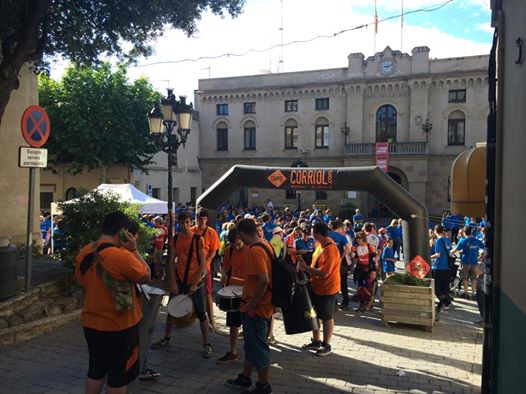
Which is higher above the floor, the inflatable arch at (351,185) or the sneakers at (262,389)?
the inflatable arch at (351,185)

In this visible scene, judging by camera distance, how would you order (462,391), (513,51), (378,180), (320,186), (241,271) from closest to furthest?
1. (513,51)
2. (462,391)
3. (241,271)
4. (378,180)
5. (320,186)

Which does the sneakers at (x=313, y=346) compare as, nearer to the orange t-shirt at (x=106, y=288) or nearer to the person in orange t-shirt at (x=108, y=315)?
the person in orange t-shirt at (x=108, y=315)

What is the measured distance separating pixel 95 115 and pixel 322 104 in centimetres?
1607

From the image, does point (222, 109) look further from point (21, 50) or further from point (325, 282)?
point (325, 282)

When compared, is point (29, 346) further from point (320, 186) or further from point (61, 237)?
point (320, 186)

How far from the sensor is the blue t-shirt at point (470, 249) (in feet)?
33.7

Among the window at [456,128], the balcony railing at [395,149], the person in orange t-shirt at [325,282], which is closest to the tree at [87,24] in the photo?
the person in orange t-shirt at [325,282]

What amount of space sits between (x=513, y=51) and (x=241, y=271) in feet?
14.0

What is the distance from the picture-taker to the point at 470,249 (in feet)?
33.8

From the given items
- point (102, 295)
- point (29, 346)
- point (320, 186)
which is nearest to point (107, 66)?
point (320, 186)

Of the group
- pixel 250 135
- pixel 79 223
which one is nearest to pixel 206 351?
pixel 79 223

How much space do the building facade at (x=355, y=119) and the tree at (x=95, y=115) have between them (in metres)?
9.91

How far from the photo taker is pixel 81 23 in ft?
32.9

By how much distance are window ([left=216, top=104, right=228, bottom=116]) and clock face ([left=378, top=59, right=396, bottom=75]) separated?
1206 centimetres
